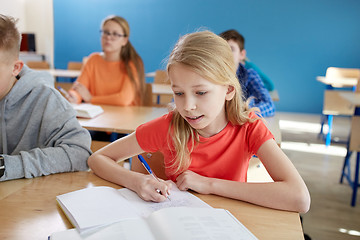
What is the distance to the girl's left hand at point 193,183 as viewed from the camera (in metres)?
0.97

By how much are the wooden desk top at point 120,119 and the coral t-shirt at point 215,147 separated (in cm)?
69

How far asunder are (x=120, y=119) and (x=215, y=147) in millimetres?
1048

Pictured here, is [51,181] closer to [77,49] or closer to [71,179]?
[71,179]


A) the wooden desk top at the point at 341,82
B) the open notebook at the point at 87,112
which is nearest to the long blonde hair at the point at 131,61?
the open notebook at the point at 87,112

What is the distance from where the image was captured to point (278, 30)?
235 inches

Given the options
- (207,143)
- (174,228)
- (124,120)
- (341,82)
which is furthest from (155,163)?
(341,82)

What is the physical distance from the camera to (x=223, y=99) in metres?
1.11

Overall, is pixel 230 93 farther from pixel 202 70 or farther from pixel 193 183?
pixel 193 183

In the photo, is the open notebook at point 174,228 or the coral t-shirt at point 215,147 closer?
the open notebook at point 174,228

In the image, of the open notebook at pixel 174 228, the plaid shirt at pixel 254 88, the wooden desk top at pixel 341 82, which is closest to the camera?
the open notebook at pixel 174 228

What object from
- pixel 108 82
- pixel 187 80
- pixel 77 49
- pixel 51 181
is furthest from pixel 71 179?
pixel 77 49

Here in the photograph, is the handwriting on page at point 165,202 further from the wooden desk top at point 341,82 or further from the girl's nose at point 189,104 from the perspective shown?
the wooden desk top at point 341,82

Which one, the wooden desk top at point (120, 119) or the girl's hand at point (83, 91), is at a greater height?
the girl's hand at point (83, 91)

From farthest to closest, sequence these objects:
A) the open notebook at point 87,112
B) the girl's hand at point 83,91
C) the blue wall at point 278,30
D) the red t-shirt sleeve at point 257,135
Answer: the blue wall at point 278,30, the girl's hand at point 83,91, the open notebook at point 87,112, the red t-shirt sleeve at point 257,135
